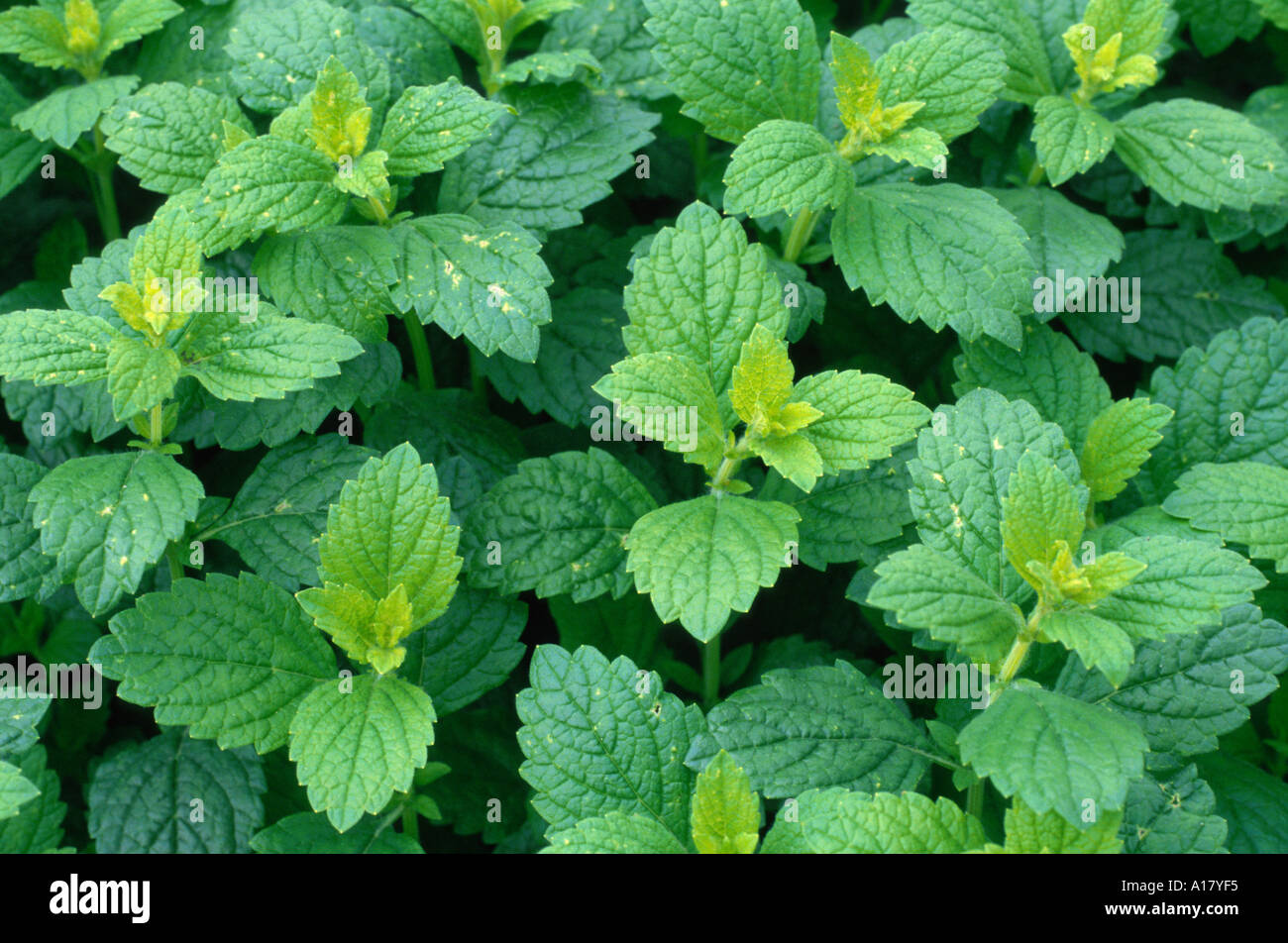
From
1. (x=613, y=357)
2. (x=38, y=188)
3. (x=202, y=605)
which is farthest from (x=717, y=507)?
(x=38, y=188)

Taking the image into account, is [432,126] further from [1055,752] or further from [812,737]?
[1055,752]

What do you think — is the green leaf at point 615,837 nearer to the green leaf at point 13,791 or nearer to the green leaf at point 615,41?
the green leaf at point 13,791

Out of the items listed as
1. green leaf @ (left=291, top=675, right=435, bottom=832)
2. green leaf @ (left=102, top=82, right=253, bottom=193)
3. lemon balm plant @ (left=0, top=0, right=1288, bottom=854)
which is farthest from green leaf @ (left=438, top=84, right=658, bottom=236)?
green leaf @ (left=291, top=675, right=435, bottom=832)

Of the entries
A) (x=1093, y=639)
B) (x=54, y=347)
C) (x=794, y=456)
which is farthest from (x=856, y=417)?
(x=54, y=347)

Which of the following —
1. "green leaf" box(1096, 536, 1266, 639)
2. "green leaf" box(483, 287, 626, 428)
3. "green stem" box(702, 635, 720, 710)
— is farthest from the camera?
"green leaf" box(483, 287, 626, 428)

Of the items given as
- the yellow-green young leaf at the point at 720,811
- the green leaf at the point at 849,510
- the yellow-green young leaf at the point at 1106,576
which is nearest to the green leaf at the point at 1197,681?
the yellow-green young leaf at the point at 1106,576

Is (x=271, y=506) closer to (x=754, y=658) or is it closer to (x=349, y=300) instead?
(x=349, y=300)

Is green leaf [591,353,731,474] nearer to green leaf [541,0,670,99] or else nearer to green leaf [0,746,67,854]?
green leaf [541,0,670,99]
